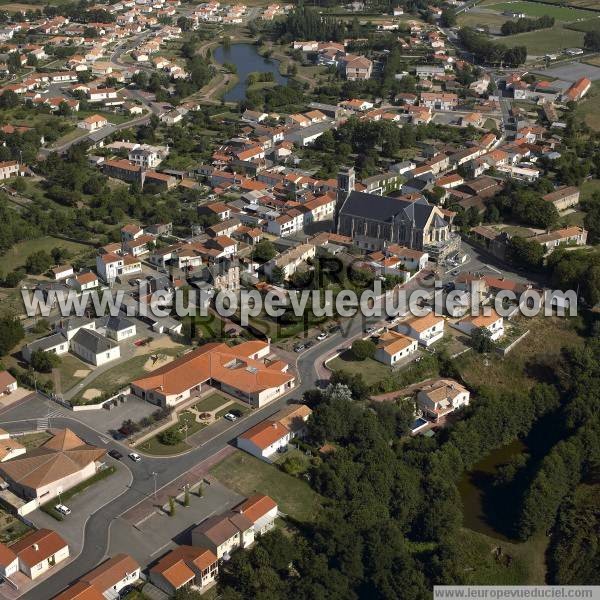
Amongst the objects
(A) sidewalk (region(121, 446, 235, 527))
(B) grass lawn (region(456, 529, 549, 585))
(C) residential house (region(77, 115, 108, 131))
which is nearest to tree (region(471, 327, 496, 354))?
(B) grass lawn (region(456, 529, 549, 585))

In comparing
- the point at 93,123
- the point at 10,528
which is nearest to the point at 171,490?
the point at 10,528

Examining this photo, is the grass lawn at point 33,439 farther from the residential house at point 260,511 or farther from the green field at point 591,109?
the green field at point 591,109

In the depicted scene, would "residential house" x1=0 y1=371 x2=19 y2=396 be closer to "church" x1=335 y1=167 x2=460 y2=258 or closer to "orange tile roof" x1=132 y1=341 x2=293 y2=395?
"orange tile roof" x1=132 y1=341 x2=293 y2=395

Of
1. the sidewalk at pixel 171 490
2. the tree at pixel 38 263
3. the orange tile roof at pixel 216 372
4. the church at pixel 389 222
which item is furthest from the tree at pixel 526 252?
the tree at pixel 38 263

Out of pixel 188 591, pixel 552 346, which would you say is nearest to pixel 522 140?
pixel 552 346

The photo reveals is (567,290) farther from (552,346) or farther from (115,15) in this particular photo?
(115,15)

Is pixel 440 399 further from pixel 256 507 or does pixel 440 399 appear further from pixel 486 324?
pixel 256 507
